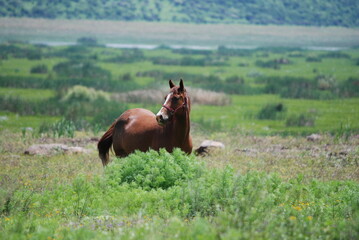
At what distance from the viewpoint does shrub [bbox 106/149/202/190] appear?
10.4 m

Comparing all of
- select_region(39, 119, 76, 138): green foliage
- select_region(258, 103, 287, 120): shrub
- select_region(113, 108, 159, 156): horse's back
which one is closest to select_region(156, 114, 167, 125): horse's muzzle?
select_region(113, 108, 159, 156): horse's back

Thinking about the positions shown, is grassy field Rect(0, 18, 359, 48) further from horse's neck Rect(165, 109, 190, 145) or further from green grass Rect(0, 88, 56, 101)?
horse's neck Rect(165, 109, 190, 145)

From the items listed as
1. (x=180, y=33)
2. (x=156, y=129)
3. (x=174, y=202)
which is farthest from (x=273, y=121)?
(x=180, y=33)

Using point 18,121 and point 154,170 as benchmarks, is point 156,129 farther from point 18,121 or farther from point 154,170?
point 18,121

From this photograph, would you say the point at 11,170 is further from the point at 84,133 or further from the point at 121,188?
the point at 84,133

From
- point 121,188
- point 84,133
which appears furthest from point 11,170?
point 84,133

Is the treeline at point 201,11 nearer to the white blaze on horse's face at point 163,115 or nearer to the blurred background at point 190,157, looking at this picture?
the blurred background at point 190,157

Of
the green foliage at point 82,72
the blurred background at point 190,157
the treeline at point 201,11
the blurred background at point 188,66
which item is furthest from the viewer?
the treeline at point 201,11

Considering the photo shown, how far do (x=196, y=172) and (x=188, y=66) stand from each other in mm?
50776

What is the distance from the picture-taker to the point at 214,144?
17.3 meters

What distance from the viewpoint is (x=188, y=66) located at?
60969 millimetres

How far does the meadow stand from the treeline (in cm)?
9631

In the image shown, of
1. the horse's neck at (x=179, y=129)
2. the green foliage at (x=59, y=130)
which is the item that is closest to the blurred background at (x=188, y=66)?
the green foliage at (x=59, y=130)

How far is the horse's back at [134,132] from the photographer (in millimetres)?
12156
